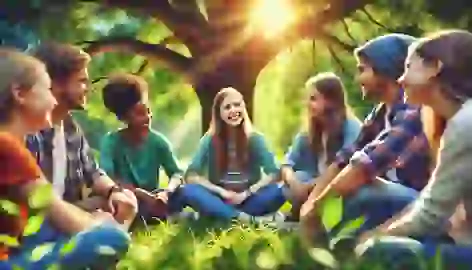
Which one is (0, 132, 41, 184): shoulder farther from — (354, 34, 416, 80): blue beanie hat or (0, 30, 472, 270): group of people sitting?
(354, 34, 416, 80): blue beanie hat

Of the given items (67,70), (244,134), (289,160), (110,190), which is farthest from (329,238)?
(67,70)

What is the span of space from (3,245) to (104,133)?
39cm

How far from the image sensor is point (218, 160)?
6.16 feet

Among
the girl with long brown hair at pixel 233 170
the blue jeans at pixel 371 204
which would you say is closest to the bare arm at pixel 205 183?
the girl with long brown hair at pixel 233 170

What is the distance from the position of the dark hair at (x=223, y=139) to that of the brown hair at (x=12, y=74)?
47 cm

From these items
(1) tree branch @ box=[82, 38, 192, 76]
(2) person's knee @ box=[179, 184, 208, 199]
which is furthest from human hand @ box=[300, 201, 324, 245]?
(1) tree branch @ box=[82, 38, 192, 76]

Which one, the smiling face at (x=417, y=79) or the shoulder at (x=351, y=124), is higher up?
the smiling face at (x=417, y=79)

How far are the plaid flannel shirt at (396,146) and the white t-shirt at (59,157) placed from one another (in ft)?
2.48

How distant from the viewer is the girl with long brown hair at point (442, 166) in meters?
1.82

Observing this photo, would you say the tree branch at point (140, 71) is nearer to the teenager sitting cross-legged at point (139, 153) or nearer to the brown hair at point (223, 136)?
the teenager sitting cross-legged at point (139, 153)

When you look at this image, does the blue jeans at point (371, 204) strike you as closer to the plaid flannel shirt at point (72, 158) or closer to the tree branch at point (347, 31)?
the tree branch at point (347, 31)

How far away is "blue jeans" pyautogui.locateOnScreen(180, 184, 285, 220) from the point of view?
1.87 m

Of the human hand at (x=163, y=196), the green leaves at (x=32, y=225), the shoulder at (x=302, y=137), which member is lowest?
the green leaves at (x=32, y=225)

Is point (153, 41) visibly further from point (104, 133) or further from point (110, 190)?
point (110, 190)
